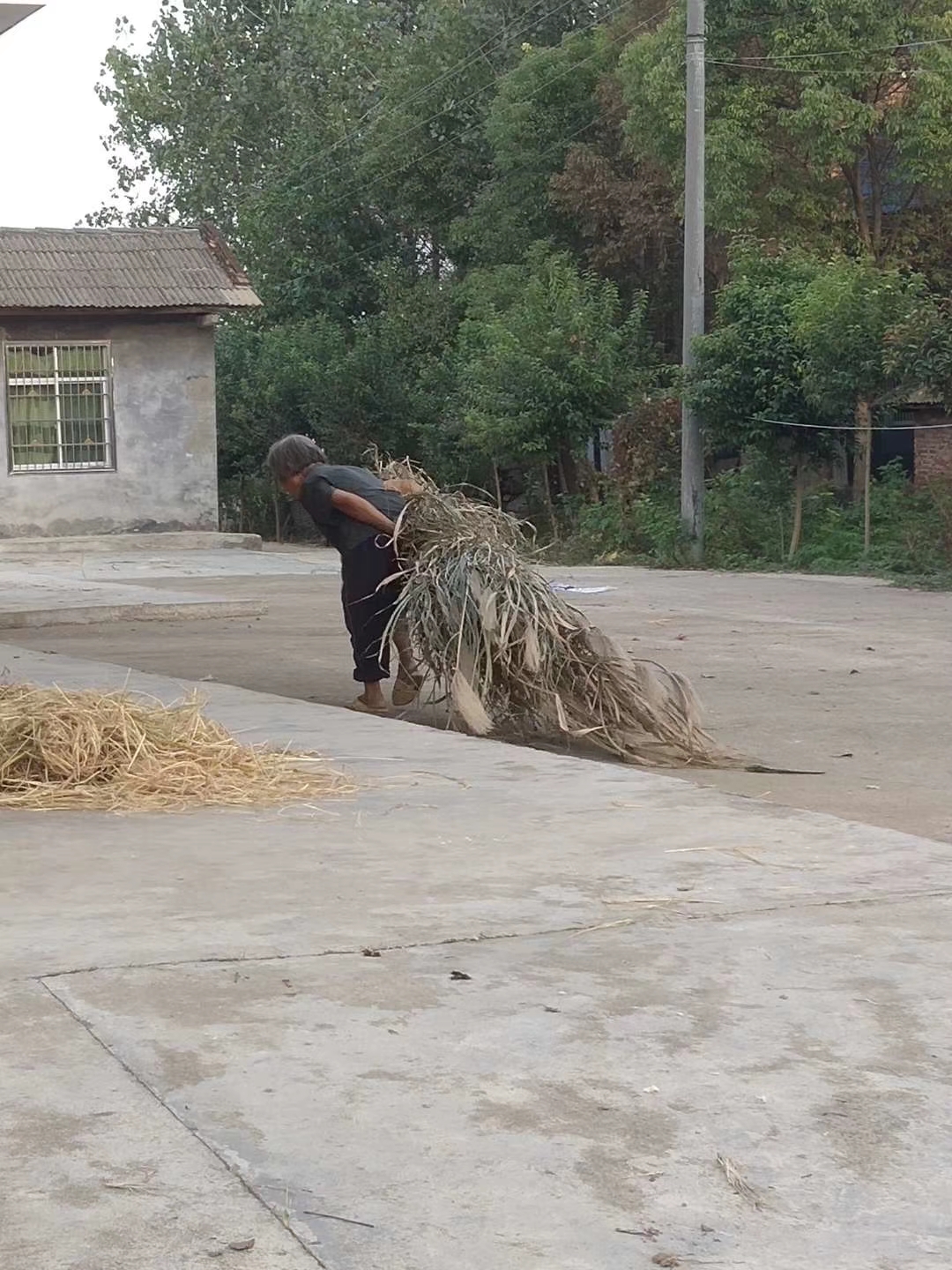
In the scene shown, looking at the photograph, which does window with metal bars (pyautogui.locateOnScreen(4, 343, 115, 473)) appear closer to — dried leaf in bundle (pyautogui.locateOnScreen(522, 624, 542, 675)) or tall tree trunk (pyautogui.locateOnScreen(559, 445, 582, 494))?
tall tree trunk (pyautogui.locateOnScreen(559, 445, 582, 494))

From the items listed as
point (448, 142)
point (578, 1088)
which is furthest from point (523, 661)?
point (448, 142)

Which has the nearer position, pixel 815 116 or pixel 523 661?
pixel 523 661

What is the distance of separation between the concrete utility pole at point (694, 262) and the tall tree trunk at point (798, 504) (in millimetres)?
1268

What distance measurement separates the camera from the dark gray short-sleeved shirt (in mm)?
8961

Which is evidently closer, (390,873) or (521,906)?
(521,906)

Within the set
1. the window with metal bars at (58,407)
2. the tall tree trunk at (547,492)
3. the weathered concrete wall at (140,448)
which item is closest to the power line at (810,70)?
the tall tree trunk at (547,492)

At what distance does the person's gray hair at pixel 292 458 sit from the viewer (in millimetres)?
9156

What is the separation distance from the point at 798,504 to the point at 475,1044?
1951cm

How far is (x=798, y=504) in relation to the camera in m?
22.5

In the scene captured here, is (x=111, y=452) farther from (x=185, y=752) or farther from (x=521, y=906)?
(x=521, y=906)

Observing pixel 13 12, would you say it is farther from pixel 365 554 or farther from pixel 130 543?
pixel 130 543

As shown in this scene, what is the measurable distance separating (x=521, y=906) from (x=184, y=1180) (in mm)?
1909

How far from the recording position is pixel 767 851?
17.5 feet

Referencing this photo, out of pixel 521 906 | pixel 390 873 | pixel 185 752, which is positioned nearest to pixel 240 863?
pixel 390 873
